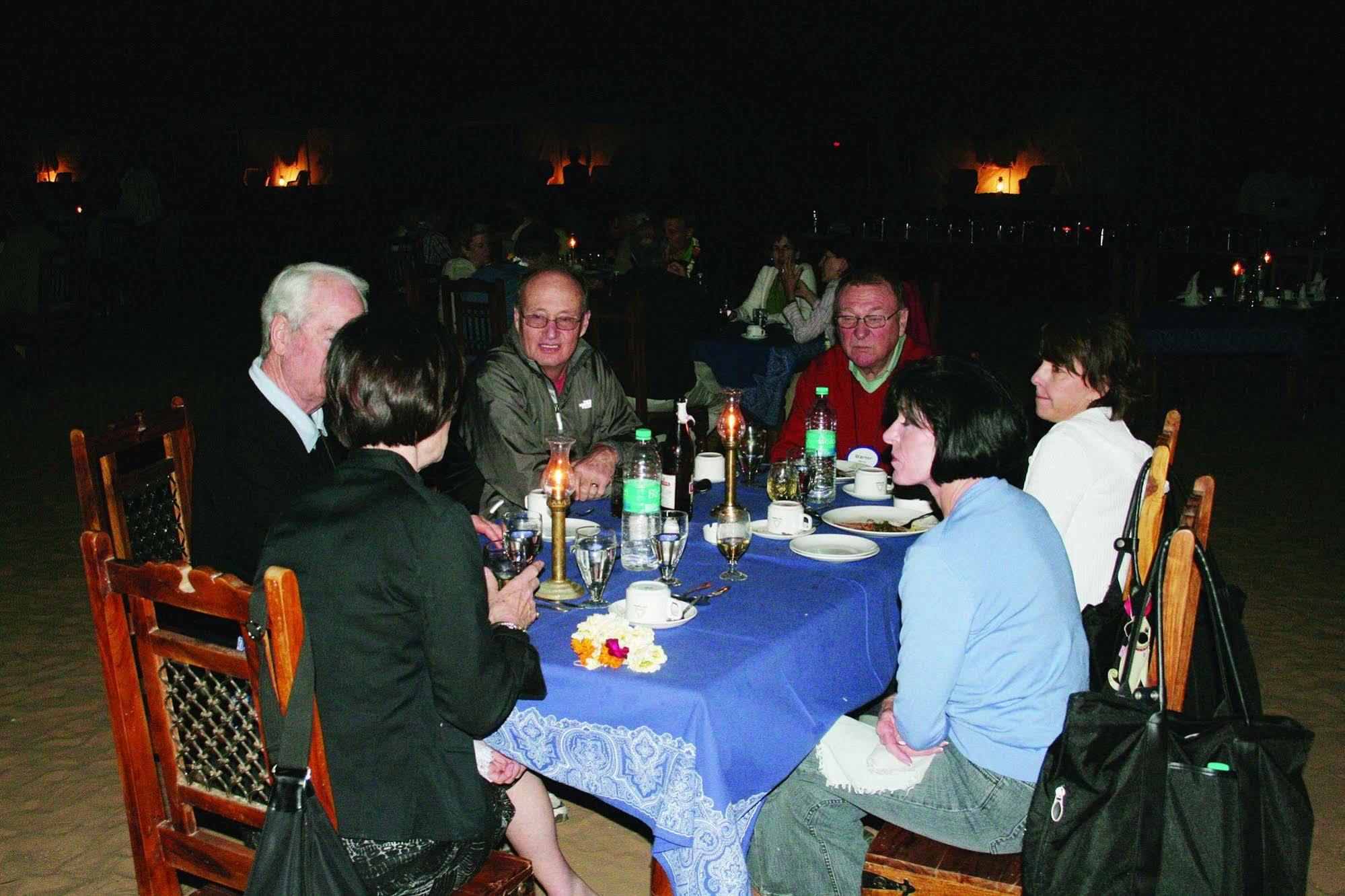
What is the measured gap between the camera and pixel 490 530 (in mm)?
2637

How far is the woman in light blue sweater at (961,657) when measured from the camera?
1927 mm

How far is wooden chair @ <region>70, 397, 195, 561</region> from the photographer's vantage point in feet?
8.45

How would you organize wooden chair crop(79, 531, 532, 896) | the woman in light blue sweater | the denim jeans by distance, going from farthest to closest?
the denim jeans → the woman in light blue sweater → wooden chair crop(79, 531, 532, 896)

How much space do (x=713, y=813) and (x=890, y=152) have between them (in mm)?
23800

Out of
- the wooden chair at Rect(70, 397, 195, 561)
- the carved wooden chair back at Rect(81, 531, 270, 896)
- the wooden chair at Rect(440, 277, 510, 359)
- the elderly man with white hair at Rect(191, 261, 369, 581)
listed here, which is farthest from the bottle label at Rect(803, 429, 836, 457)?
the wooden chair at Rect(440, 277, 510, 359)

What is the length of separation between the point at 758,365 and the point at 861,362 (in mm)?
2614

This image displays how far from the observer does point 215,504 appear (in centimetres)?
252

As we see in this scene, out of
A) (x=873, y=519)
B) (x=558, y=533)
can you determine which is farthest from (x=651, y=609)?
(x=873, y=519)

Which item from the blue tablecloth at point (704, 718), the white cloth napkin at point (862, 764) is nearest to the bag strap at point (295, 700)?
the blue tablecloth at point (704, 718)

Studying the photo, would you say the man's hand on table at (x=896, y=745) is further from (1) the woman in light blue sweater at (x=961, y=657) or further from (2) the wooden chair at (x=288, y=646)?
(2) the wooden chair at (x=288, y=646)

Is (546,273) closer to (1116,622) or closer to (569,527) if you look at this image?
(569,527)

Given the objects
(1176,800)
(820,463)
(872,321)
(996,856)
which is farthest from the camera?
(872,321)

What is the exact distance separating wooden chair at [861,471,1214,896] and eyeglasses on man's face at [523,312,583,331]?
2.02m

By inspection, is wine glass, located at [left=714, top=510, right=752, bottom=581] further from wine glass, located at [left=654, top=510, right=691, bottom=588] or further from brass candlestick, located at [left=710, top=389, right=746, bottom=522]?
brass candlestick, located at [left=710, top=389, right=746, bottom=522]
